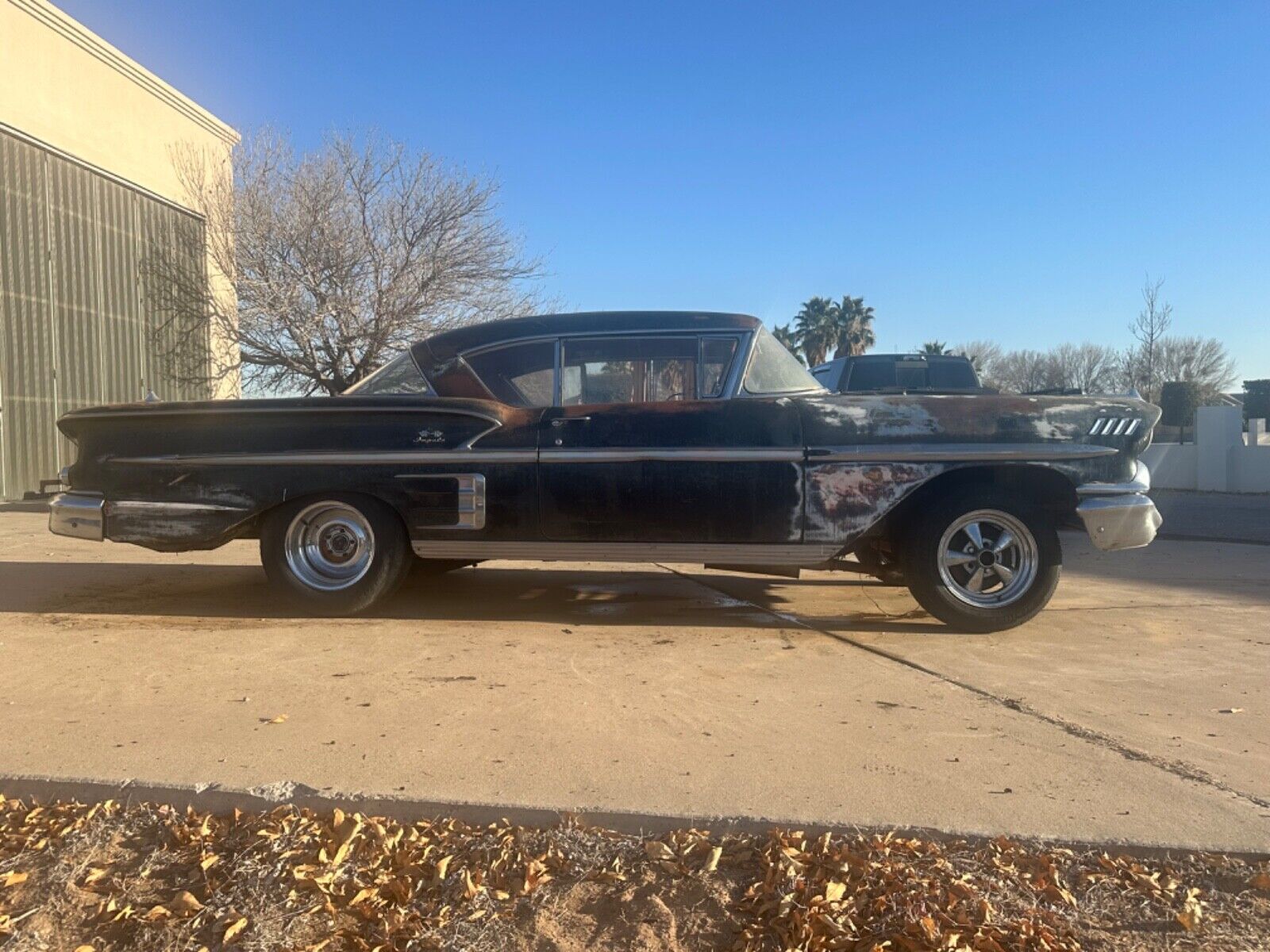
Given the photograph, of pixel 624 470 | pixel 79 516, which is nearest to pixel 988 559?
pixel 624 470

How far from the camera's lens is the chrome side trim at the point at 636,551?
16.3 feet

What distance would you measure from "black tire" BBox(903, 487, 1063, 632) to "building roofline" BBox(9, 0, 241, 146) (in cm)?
1671

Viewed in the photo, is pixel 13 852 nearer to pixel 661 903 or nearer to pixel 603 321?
pixel 661 903

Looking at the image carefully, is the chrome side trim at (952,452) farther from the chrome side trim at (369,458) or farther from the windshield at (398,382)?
the windshield at (398,382)

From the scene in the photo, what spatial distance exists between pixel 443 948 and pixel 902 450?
3.50 metres

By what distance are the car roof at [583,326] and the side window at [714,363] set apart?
9cm

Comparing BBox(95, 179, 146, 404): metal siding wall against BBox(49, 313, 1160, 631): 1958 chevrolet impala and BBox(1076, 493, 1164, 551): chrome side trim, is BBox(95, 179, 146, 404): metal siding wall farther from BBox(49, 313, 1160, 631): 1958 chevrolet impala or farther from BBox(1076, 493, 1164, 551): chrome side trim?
BBox(1076, 493, 1164, 551): chrome side trim

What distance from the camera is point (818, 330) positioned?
152 feet

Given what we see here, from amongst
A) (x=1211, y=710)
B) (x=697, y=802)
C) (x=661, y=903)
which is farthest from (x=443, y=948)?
(x=1211, y=710)

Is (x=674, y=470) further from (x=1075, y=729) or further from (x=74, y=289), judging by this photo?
(x=74, y=289)

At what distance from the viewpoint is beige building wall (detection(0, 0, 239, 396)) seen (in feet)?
49.0

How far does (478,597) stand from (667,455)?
185 centimetres

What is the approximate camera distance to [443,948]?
214 centimetres

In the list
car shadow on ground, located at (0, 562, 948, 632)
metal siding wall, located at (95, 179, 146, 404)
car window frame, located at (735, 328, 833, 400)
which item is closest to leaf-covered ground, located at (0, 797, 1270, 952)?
car shadow on ground, located at (0, 562, 948, 632)
